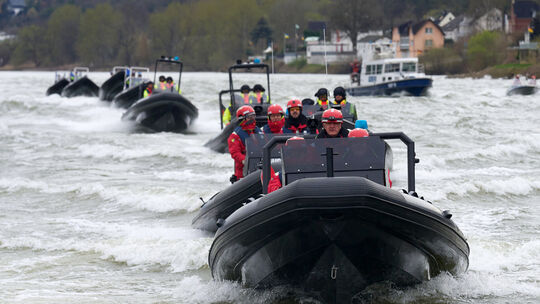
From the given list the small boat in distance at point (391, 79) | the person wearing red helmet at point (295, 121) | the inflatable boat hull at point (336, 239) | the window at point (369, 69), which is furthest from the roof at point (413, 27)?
the inflatable boat hull at point (336, 239)

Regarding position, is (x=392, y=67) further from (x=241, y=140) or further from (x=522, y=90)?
(x=241, y=140)

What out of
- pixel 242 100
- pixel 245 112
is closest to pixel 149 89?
pixel 242 100

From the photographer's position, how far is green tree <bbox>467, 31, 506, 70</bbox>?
254 ft

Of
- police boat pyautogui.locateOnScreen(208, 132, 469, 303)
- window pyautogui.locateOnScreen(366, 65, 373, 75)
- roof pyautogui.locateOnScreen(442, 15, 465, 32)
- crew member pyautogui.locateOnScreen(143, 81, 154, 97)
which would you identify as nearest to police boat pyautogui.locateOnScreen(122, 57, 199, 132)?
crew member pyautogui.locateOnScreen(143, 81, 154, 97)

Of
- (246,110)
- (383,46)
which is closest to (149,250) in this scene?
(246,110)

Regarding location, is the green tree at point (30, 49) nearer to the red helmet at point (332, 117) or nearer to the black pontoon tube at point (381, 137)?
the red helmet at point (332, 117)

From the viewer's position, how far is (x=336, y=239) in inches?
262

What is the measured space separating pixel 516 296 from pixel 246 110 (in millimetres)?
4748

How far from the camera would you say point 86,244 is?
10.3 m

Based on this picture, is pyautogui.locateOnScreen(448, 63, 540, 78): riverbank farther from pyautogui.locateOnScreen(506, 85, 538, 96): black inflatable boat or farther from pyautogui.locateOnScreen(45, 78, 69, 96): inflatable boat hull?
pyautogui.locateOnScreen(45, 78, 69, 96): inflatable boat hull

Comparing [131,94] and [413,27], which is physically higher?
[413,27]

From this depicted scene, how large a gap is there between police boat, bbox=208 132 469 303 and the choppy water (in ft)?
1.02

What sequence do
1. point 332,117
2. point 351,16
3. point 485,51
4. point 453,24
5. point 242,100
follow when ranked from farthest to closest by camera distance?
point 453,24, point 351,16, point 485,51, point 242,100, point 332,117

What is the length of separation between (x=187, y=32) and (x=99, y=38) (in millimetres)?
14539
